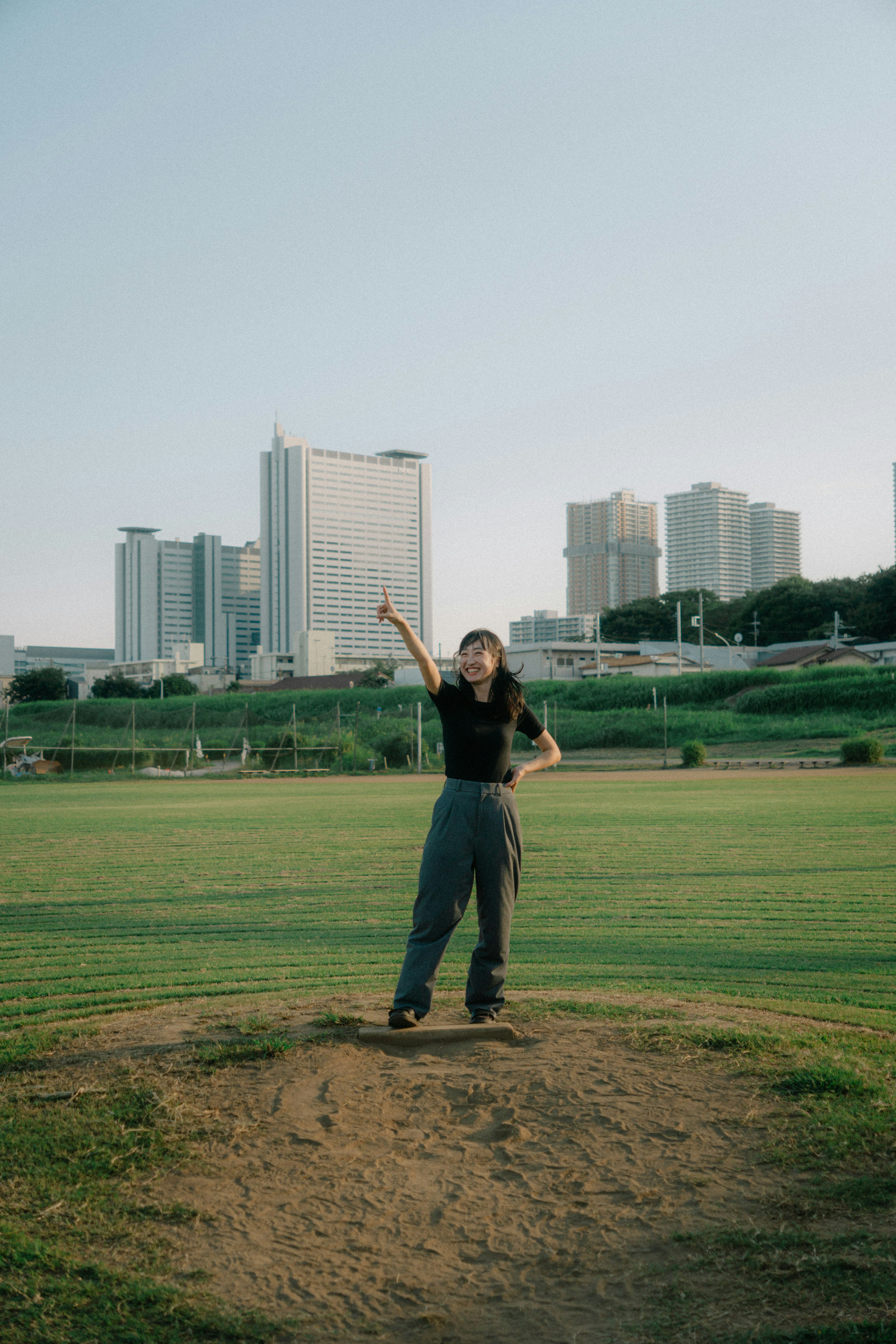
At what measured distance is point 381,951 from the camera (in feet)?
25.2

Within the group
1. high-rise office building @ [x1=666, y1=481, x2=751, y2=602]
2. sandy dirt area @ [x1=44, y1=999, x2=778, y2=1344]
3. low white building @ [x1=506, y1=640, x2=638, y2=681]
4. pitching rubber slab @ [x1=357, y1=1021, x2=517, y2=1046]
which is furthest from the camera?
high-rise office building @ [x1=666, y1=481, x2=751, y2=602]

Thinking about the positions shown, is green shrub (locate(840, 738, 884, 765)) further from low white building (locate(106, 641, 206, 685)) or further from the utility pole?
low white building (locate(106, 641, 206, 685))

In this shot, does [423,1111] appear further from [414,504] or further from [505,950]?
[414,504]

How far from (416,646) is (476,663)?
289 mm

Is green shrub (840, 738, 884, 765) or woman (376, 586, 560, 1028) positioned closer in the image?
woman (376, 586, 560, 1028)

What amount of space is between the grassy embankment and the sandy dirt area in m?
37.1

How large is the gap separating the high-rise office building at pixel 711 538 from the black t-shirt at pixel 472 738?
589 feet

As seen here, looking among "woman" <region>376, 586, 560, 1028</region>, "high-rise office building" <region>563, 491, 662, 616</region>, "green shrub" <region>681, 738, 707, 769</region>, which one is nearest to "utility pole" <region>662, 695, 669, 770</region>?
→ "green shrub" <region>681, 738, 707, 769</region>

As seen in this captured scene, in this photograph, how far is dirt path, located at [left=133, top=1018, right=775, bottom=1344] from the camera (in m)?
2.75

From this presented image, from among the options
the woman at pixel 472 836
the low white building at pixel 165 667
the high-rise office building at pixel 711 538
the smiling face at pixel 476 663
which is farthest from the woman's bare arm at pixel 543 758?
the high-rise office building at pixel 711 538

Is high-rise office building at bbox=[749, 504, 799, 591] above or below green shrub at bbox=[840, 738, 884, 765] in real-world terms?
above

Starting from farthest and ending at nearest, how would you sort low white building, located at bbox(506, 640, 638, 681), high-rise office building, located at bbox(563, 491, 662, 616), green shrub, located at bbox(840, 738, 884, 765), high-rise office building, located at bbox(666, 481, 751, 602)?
high-rise office building, located at bbox(563, 491, 662, 616), high-rise office building, located at bbox(666, 481, 751, 602), low white building, located at bbox(506, 640, 638, 681), green shrub, located at bbox(840, 738, 884, 765)

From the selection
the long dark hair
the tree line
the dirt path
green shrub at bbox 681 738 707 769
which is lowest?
green shrub at bbox 681 738 707 769

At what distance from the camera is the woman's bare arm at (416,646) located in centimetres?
486
